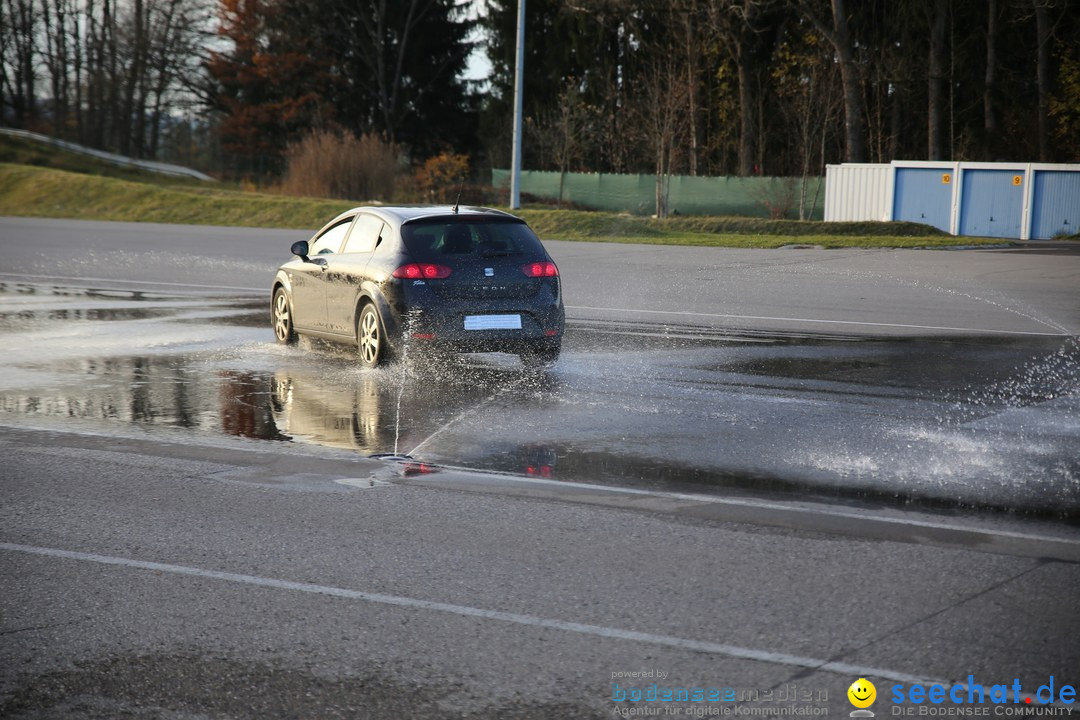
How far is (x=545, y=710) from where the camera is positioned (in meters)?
4.30

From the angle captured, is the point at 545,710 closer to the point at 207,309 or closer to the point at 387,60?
the point at 207,309

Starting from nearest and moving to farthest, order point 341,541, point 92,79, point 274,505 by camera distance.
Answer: point 341,541, point 274,505, point 92,79

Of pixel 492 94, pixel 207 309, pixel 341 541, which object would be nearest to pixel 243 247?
pixel 207 309

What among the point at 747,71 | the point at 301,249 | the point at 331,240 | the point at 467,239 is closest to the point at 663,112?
the point at 747,71

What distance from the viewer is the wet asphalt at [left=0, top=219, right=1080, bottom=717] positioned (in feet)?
15.6

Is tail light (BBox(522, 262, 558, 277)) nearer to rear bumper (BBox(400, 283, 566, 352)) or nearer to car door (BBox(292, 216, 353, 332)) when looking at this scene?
rear bumper (BBox(400, 283, 566, 352))

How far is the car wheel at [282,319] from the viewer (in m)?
14.4

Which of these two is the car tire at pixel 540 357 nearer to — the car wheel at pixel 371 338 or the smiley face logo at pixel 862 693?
the car wheel at pixel 371 338

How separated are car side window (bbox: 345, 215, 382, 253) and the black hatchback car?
13mm

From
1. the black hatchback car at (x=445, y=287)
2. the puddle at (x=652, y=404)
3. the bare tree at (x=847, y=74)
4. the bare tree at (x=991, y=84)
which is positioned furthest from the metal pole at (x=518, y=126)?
the bare tree at (x=991, y=84)

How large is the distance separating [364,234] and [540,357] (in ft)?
7.16

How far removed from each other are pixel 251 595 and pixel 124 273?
19695 millimetres

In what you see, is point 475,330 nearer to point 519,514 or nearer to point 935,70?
point 519,514

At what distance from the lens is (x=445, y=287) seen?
1213 cm
